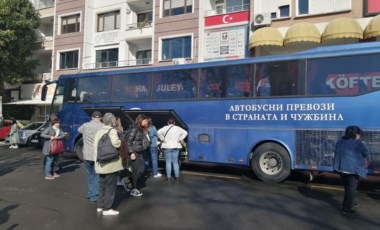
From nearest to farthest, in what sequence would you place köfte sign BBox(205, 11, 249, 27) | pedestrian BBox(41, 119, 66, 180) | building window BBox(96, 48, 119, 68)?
pedestrian BBox(41, 119, 66, 180), köfte sign BBox(205, 11, 249, 27), building window BBox(96, 48, 119, 68)

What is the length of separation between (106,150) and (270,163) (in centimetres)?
504

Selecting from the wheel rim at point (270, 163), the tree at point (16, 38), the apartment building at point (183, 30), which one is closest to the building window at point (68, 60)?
the apartment building at point (183, 30)

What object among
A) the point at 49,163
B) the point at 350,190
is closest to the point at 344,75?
the point at 350,190

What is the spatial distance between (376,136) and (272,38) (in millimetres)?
11481

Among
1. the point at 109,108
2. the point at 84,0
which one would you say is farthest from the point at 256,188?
the point at 84,0

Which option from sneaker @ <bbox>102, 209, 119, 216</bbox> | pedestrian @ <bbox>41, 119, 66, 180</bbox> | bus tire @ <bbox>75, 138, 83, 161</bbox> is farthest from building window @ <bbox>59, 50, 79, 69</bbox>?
sneaker @ <bbox>102, 209, 119, 216</bbox>

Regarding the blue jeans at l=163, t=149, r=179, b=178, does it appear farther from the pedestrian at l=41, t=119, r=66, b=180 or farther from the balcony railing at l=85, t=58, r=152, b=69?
the balcony railing at l=85, t=58, r=152, b=69

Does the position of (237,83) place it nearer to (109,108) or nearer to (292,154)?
(292,154)

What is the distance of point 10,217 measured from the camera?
605 centimetres

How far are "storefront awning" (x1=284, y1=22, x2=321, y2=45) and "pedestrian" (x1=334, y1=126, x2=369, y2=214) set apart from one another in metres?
12.2

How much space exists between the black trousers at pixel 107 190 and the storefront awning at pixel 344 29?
14.2 meters

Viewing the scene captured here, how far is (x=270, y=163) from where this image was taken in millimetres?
9656

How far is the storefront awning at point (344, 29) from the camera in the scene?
54.6 ft

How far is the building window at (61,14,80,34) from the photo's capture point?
101 feet
